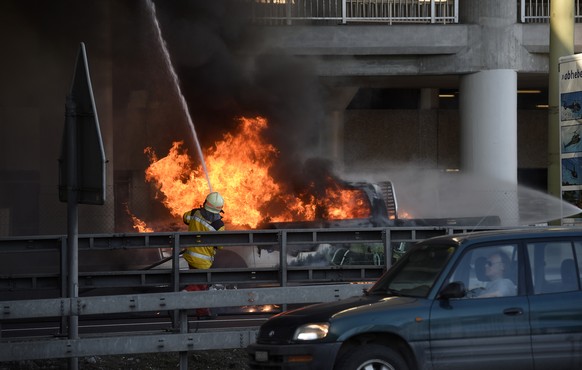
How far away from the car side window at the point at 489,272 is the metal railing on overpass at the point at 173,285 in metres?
1.80

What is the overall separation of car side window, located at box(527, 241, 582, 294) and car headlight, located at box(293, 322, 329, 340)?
1.67 meters

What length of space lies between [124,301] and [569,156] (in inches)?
231

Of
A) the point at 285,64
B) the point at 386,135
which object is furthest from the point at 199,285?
the point at 386,135

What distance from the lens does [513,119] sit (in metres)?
21.8

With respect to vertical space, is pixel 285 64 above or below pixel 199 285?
above

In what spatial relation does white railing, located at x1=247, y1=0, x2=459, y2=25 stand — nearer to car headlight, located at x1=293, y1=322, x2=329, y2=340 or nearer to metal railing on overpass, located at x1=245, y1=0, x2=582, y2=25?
metal railing on overpass, located at x1=245, y1=0, x2=582, y2=25

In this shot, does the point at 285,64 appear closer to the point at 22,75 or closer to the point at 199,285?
the point at 22,75

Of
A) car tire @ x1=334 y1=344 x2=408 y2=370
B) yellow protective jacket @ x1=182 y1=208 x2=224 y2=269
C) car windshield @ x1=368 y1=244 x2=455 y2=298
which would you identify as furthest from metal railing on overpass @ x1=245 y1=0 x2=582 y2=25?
car tire @ x1=334 y1=344 x2=408 y2=370

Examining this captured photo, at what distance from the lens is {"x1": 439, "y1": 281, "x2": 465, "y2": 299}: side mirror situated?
7625mm

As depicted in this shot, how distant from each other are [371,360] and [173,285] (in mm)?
4079

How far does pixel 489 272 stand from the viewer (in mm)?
7926

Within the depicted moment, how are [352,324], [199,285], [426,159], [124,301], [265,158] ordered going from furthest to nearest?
[426,159], [265,158], [199,285], [124,301], [352,324]

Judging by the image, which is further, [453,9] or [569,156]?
[453,9]

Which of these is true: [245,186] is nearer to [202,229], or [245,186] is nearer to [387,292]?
[202,229]
